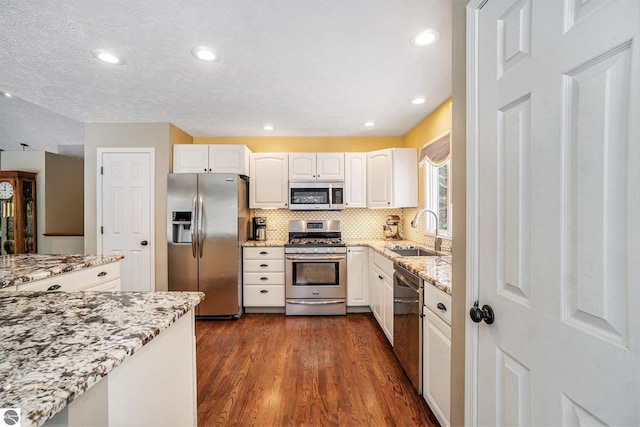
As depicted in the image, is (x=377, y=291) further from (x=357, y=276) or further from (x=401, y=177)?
(x=401, y=177)

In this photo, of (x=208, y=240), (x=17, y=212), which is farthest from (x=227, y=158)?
(x=17, y=212)

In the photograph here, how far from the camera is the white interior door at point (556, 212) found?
0.55 metres

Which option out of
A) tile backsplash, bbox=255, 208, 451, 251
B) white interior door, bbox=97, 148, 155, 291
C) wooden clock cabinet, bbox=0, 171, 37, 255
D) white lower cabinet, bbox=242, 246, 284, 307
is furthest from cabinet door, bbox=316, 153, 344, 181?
wooden clock cabinet, bbox=0, 171, 37, 255

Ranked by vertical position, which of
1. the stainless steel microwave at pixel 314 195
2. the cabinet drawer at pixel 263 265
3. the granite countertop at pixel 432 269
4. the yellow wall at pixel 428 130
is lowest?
A: the cabinet drawer at pixel 263 265

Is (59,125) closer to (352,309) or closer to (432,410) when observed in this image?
(352,309)

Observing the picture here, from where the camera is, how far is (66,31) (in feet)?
5.55

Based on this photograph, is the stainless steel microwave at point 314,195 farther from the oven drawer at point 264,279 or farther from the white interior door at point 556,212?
the white interior door at point 556,212

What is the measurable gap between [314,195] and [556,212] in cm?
305

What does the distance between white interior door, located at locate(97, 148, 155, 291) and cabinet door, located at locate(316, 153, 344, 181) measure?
85.3 inches

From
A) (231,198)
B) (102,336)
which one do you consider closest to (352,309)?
(231,198)

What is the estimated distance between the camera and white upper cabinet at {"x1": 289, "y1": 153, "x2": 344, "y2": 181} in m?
3.67

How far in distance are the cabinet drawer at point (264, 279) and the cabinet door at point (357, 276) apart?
0.89 m

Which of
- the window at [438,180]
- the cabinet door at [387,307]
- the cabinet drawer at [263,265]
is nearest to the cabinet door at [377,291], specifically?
the cabinet door at [387,307]

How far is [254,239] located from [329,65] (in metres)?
2.61
